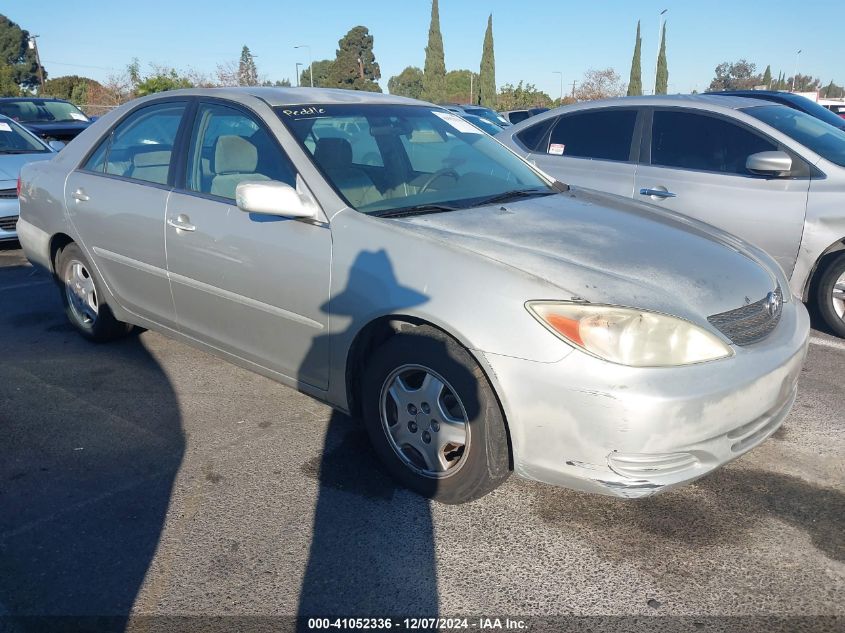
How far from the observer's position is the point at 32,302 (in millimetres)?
6109

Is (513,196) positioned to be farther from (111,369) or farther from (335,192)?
(111,369)

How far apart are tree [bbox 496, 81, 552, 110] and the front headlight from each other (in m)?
44.0

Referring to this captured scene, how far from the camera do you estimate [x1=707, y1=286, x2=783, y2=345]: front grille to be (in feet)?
8.80

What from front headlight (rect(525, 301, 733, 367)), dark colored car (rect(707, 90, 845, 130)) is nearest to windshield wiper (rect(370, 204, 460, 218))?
front headlight (rect(525, 301, 733, 367))

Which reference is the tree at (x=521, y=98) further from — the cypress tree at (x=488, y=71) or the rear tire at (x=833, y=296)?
the rear tire at (x=833, y=296)

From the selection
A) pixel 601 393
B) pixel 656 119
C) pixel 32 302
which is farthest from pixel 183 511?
pixel 656 119

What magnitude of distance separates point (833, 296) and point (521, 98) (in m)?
42.9

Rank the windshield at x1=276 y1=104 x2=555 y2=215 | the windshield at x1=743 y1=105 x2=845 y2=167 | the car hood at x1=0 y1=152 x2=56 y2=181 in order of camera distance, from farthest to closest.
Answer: the car hood at x1=0 y1=152 x2=56 y2=181, the windshield at x1=743 y1=105 x2=845 y2=167, the windshield at x1=276 y1=104 x2=555 y2=215

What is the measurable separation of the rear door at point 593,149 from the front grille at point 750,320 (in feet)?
Answer: 9.07

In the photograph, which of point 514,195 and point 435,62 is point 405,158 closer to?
point 514,195

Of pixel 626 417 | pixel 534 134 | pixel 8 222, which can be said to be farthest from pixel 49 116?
pixel 626 417

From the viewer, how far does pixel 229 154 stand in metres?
3.74

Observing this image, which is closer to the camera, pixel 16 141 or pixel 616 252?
pixel 616 252

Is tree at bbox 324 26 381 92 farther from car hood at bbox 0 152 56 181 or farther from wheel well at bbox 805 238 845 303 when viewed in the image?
wheel well at bbox 805 238 845 303
